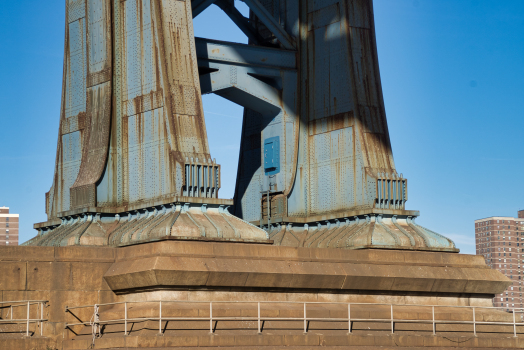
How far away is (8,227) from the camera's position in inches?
6294

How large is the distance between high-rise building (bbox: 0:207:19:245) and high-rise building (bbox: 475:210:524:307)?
67.6m

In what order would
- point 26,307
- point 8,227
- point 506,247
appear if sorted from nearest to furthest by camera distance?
1. point 26,307
2. point 506,247
3. point 8,227

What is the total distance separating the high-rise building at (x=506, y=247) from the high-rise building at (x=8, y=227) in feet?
222

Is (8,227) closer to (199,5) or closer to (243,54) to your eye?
(199,5)

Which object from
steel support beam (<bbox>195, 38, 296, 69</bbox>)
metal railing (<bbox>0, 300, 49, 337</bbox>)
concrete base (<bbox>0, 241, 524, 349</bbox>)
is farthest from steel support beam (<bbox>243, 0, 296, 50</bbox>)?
metal railing (<bbox>0, 300, 49, 337</bbox>)

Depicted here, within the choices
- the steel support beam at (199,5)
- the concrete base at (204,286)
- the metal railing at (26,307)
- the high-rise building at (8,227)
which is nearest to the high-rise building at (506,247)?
the high-rise building at (8,227)

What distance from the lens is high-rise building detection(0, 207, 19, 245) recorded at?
147 metres

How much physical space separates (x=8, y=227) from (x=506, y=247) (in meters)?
81.2

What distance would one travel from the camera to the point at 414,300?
31.5 metres

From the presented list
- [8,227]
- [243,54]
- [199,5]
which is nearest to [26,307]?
[243,54]

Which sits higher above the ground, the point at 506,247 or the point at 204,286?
the point at 506,247

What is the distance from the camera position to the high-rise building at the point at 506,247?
124312mm

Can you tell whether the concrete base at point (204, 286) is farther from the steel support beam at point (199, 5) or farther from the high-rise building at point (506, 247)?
the high-rise building at point (506, 247)

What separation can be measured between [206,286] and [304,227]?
938 centimetres
